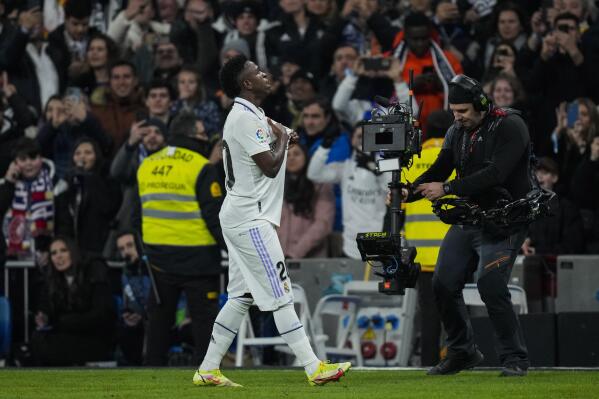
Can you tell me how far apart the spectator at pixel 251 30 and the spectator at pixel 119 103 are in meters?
1.35

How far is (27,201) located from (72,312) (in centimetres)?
204

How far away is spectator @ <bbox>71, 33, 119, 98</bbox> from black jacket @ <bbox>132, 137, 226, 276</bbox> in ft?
17.3

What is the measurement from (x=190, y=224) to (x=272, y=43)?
5.39 m

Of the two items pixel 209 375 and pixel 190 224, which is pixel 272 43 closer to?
pixel 190 224

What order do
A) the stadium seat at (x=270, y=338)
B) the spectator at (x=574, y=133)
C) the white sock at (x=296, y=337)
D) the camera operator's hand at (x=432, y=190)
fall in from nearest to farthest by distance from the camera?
the white sock at (x=296, y=337) < the camera operator's hand at (x=432, y=190) < the stadium seat at (x=270, y=338) < the spectator at (x=574, y=133)

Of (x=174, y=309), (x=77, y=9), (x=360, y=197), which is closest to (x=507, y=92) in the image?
(x=360, y=197)

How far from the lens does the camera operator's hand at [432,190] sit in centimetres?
1095

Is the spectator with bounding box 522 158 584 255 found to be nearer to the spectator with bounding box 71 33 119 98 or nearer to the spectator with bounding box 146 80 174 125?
the spectator with bounding box 146 80 174 125

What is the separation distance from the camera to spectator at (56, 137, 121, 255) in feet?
56.3

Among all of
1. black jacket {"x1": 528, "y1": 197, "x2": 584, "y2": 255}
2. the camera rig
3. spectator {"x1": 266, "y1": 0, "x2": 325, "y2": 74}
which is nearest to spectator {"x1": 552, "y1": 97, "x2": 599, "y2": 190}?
black jacket {"x1": 528, "y1": 197, "x2": 584, "y2": 255}

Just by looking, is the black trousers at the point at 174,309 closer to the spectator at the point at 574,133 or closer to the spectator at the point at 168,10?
the spectator at the point at 574,133

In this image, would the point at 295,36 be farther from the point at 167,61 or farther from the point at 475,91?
the point at 475,91

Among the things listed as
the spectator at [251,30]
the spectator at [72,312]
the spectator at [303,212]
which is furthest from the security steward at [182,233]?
the spectator at [251,30]

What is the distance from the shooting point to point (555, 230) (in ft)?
49.0
